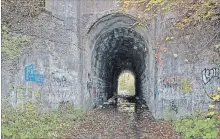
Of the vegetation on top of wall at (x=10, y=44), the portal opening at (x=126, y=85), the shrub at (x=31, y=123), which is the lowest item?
the shrub at (x=31, y=123)

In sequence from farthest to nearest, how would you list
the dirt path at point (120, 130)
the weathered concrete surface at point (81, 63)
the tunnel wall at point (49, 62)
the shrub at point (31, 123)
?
the weathered concrete surface at point (81, 63) < the tunnel wall at point (49, 62) < the dirt path at point (120, 130) < the shrub at point (31, 123)

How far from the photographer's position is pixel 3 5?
10711 millimetres

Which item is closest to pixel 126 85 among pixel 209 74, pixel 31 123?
pixel 209 74

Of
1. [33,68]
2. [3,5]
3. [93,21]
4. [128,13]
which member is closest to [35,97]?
[33,68]

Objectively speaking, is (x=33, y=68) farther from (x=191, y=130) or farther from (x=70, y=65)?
(x=191, y=130)

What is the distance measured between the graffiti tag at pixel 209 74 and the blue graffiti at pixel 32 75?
598 cm

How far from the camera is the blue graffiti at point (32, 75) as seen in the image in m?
10.9

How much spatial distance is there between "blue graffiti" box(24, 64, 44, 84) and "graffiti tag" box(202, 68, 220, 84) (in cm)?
598

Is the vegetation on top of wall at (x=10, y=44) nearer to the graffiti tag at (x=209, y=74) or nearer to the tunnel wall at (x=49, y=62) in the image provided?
the tunnel wall at (x=49, y=62)

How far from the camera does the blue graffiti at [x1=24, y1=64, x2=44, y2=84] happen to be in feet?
35.8

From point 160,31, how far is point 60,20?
161 inches

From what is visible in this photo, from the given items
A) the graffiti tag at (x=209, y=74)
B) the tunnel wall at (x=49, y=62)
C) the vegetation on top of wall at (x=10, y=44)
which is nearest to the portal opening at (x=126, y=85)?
the tunnel wall at (x=49, y=62)

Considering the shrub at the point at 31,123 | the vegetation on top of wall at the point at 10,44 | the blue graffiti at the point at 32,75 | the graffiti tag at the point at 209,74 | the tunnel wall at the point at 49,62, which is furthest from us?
the graffiti tag at the point at 209,74

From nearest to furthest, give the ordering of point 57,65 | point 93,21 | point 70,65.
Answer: point 57,65 → point 70,65 → point 93,21
